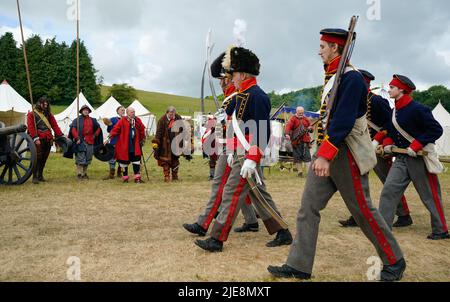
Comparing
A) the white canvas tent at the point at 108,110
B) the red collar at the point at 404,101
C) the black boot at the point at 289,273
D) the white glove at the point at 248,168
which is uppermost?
the white canvas tent at the point at 108,110

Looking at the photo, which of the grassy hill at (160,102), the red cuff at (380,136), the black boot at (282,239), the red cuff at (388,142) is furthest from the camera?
the grassy hill at (160,102)

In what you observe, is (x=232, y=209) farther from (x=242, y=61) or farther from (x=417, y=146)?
(x=417, y=146)

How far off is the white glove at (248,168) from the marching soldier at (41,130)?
6.53m

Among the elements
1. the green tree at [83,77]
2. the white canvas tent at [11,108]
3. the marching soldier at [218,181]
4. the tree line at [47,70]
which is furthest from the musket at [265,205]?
Result: the green tree at [83,77]

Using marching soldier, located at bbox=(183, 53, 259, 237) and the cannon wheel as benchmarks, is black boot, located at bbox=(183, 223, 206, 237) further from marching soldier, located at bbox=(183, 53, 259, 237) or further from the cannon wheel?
the cannon wheel

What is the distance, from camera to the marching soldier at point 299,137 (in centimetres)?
1150

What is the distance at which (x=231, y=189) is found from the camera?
13.2ft

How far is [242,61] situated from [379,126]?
219cm

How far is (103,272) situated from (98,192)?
4625 millimetres

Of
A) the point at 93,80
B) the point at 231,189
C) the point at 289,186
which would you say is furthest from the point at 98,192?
the point at 93,80

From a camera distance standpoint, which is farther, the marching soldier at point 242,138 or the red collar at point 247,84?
the red collar at point 247,84

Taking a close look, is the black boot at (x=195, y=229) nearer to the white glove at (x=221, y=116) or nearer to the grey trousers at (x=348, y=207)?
the white glove at (x=221, y=116)

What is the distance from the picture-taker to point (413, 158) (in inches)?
190
